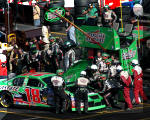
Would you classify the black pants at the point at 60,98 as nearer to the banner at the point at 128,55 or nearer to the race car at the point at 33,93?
the race car at the point at 33,93

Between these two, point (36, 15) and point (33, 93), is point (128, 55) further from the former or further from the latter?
point (36, 15)

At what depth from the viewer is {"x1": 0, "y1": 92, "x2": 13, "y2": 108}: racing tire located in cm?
1915

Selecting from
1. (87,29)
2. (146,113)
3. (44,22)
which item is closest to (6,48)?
(44,22)

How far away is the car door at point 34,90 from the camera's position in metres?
18.2

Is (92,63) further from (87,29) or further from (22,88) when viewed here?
(22,88)

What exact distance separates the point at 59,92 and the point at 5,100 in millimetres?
2828

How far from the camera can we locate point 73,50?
71.5ft

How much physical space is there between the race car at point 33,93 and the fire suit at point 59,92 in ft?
0.91

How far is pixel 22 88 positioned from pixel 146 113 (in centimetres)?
502

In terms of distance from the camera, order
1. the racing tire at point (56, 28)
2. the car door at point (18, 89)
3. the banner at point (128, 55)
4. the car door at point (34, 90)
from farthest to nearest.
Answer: the racing tire at point (56, 28) → the banner at point (128, 55) → the car door at point (18, 89) → the car door at point (34, 90)

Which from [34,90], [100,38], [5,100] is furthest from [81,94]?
[100,38]

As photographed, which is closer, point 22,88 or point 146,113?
point 146,113

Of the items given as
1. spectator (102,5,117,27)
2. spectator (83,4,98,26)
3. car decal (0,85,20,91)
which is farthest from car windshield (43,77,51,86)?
spectator (83,4,98,26)

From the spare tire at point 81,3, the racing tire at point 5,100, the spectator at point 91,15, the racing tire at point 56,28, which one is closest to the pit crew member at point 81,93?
the racing tire at point 5,100
